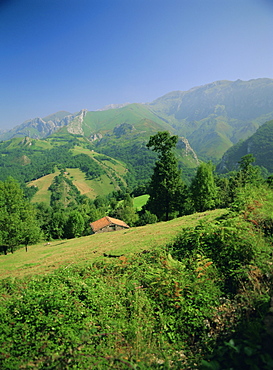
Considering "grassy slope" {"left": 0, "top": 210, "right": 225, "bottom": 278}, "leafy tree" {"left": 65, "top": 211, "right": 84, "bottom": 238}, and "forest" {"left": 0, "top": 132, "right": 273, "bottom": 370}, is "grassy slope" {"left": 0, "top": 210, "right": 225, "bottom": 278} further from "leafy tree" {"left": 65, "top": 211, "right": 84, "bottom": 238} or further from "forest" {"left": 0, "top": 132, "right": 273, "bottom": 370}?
"leafy tree" {"left": 65, "top": 211, "right": 84, "bottom": 238}

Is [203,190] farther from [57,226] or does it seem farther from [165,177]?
[57,226]

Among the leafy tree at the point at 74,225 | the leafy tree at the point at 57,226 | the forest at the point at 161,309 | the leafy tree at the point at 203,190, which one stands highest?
the forest at the point at 161,309

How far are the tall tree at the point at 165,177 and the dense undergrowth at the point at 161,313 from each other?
20.0 m

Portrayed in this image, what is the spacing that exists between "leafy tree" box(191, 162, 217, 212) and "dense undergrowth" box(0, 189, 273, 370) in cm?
2206

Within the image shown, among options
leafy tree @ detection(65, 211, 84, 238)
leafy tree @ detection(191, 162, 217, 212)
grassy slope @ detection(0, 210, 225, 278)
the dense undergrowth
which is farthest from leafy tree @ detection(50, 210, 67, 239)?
the dense undergrowth

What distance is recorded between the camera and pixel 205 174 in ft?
102

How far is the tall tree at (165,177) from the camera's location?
93.1 ft

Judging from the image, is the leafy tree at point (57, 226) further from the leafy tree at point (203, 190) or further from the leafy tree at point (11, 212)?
the leafy tree at point (203, 190)

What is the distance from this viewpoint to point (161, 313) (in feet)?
Result: 20.6

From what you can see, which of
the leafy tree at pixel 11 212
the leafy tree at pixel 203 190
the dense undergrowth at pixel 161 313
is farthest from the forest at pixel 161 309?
the leafy tree at pixel 11 212

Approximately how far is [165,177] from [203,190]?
680 cm

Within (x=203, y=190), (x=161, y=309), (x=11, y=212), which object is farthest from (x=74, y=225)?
(x=161, y=309)

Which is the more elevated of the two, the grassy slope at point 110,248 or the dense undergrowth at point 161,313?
the dense undergrowth at point 161,313

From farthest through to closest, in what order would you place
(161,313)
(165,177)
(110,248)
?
(165,177), (110,248), (161,313)
